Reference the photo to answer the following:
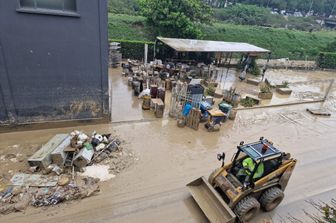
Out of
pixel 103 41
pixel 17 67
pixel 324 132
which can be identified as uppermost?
pixel 103 41

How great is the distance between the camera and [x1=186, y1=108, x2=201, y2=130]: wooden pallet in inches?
410

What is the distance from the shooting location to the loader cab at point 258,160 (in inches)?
222

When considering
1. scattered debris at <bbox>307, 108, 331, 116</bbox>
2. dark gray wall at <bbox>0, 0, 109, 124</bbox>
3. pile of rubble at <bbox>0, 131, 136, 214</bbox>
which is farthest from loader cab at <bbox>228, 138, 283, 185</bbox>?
scattered debris at <bbox>307, 108, 331, 116</bbox>

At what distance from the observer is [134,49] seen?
809 inches

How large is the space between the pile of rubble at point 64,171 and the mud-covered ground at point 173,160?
280mm

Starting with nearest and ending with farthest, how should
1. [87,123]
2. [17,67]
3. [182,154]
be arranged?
1. [17,67]
2. [182,154]
3. [87,123]

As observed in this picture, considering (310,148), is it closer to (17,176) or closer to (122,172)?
(122,172)

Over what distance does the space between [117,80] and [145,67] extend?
7.40 ft

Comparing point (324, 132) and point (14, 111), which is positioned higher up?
point (14, 111)

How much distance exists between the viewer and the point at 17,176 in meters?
6.80

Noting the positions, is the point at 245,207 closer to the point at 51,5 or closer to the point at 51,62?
the point at 51,62

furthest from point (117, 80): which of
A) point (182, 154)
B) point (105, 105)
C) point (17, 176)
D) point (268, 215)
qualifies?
point (268, 215)

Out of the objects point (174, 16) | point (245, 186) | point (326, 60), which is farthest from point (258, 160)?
→ point (326, 60)

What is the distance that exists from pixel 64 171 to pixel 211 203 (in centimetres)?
460
